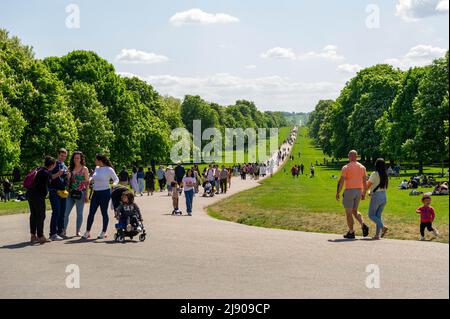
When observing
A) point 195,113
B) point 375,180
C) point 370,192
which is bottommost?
point 370,192

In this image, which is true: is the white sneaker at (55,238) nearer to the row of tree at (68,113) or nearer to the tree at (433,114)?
the row of tree at (68,113)

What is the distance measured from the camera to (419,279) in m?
9.59

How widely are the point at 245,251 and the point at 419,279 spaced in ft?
13.5

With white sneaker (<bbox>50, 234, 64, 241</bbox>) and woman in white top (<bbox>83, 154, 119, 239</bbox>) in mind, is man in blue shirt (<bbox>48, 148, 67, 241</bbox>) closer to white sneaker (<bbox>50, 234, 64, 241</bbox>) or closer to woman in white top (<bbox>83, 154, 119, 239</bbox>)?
white sneaker (<bbox>50, 234, 64, 241</bbox>)

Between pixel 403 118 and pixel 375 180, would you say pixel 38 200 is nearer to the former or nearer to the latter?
pixel 375 180

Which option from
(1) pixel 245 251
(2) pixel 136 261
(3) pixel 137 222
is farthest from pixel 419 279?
(3) pixel 137 222

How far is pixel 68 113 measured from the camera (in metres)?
50.8

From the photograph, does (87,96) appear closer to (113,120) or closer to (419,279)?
(113,120)

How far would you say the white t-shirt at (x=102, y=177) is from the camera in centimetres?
1527

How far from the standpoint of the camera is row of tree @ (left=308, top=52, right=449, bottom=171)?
5031cm

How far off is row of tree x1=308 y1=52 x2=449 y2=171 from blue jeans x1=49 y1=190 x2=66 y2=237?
18495 mm

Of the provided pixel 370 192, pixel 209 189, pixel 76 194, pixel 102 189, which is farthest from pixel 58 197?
pixel 209 189

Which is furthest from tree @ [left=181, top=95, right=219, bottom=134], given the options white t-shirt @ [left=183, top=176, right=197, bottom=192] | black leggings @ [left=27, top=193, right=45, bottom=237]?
black leggings @ [left=27, top=193, right=45, bottom=237]

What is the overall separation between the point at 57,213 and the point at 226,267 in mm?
5821
